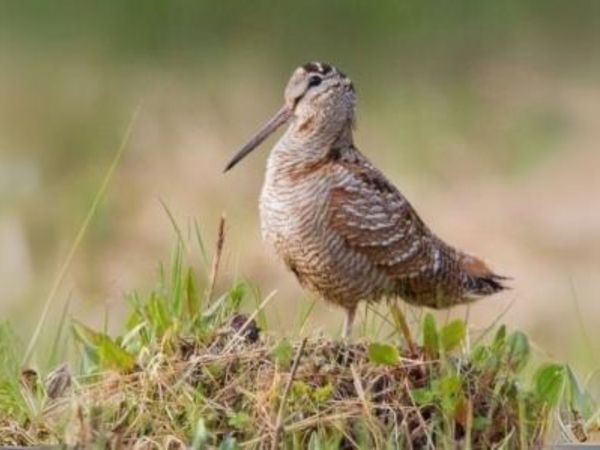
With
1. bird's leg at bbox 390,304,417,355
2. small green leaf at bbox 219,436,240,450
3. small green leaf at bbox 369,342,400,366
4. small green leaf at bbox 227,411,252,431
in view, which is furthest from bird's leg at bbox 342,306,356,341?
small green leaf at bbox 219,436,240,450

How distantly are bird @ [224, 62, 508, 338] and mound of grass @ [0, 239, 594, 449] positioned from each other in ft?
1.83

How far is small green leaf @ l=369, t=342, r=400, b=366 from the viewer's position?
584cm

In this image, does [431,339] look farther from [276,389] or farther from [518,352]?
[276,389]

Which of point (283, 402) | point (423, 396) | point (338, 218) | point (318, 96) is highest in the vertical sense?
point (318, 96)

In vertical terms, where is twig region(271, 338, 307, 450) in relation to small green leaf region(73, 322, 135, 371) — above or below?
above

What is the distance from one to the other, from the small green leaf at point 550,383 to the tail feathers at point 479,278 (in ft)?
3.23

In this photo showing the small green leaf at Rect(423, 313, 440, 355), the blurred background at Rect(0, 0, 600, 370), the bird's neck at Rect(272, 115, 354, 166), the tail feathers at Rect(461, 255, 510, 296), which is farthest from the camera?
the blurred background at Rect(0, 0, 600, 370)

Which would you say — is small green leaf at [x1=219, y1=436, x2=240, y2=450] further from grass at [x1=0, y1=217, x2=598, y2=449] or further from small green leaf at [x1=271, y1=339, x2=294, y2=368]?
small green leaf at [x1=271, y1=339, x2=294, y2=368]

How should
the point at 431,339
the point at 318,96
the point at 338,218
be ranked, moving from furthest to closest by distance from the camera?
1. the point at 318,96
2. the point at 338,218
3. the point at 431,339

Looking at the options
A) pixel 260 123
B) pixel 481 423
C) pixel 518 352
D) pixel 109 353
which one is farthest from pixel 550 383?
pixel 260 123

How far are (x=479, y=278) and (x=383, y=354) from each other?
4.21 ft

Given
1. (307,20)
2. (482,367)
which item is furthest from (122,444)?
(307,20)

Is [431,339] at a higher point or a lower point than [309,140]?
lower

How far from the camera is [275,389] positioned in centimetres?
577
